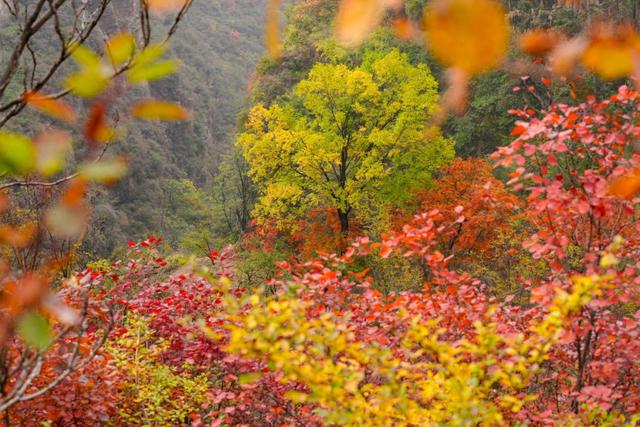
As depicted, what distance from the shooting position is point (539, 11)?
62.6 feet

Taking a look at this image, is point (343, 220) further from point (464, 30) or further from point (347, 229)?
point (464, 30)

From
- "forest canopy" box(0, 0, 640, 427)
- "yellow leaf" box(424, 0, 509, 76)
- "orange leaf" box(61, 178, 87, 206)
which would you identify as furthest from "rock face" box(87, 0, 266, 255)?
"yellow leaf" box(424, 0, 509, 76)

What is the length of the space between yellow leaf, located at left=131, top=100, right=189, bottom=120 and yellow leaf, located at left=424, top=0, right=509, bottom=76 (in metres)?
0.37

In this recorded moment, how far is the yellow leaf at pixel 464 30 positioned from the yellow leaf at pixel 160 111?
0.37m

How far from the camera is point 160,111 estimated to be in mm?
771

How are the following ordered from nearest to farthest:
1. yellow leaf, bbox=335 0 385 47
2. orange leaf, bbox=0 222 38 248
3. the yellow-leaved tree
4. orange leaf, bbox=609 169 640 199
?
yellow leaf, bbox=335 0 385 47 < orange leaf, bbox=0 222 38 248 < orange leaf, bbox=609 169 640 199 < the yellow-leaved tree

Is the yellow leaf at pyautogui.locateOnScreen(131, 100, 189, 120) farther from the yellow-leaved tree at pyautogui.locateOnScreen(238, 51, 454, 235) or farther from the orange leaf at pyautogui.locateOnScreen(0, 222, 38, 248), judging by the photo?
the yellow-leaved tree at pyautogui.locateOnScreen(238, 51, 454, 235)

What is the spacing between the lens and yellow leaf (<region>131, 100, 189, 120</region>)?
30.0 inches

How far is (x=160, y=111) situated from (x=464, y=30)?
44cm

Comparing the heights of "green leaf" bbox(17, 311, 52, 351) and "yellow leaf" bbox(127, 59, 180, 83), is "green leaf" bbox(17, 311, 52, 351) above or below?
below

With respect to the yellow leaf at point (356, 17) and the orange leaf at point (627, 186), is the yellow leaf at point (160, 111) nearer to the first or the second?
the yellow leaf at point (356, 17)

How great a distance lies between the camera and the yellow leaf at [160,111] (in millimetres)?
762

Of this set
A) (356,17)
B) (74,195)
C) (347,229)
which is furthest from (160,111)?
(347,229)

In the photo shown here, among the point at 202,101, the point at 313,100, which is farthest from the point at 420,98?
the point at 202,101
